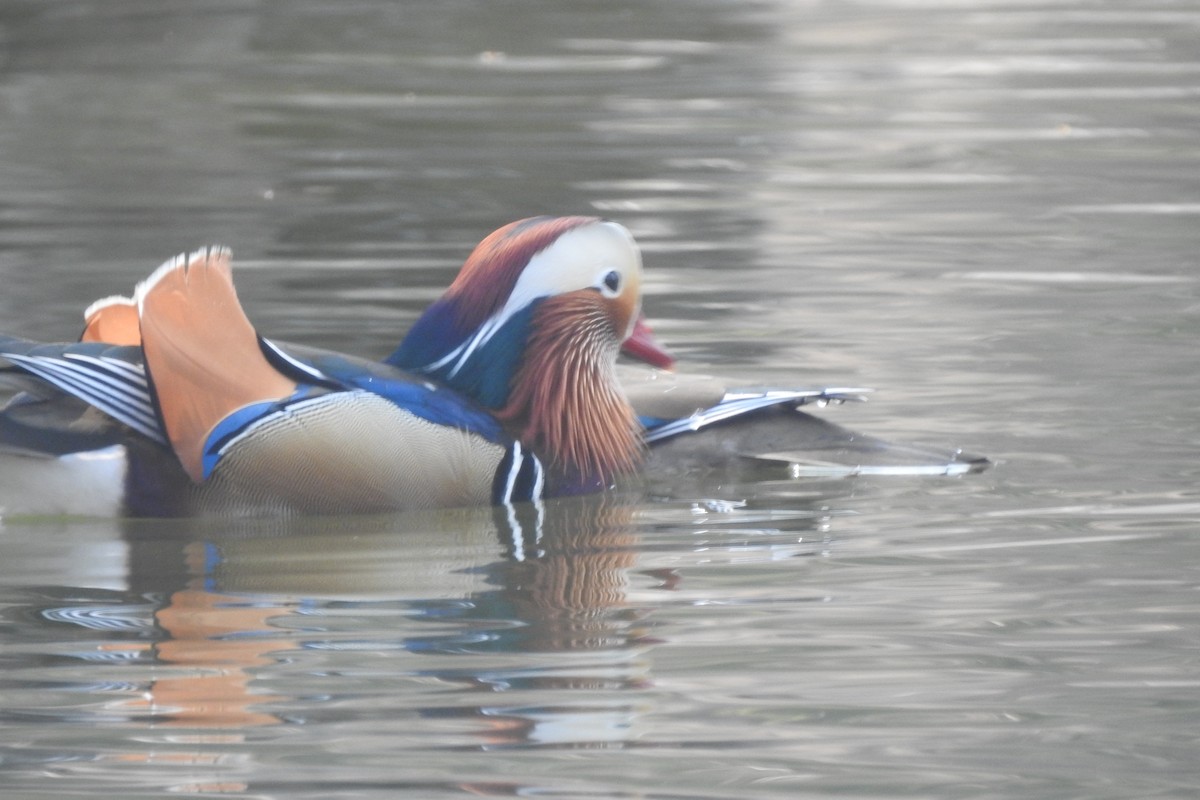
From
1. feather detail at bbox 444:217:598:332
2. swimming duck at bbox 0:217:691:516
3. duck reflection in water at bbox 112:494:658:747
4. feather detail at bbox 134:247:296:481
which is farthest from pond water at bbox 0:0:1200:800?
feather detail at bbox 444:217:598:332

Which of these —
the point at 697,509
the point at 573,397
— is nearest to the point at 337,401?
the point at 573,397

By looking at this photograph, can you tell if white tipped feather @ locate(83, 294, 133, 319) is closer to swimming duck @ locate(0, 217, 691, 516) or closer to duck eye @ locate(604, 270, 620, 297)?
swimming duck @ locate(0, 217, 691, 516)

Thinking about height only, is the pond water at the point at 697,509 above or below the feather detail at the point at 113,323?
below

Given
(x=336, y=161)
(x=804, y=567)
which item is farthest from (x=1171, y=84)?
(x=804, y=567)

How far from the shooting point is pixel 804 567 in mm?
5602

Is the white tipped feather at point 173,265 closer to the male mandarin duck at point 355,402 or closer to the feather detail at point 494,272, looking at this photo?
the male mandarin duck at point 355,402

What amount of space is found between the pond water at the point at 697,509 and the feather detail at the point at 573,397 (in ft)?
0.55

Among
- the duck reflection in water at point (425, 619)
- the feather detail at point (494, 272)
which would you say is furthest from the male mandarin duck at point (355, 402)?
the duck reflection in water at point (425, 619)

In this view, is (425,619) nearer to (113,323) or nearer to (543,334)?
(543,334)

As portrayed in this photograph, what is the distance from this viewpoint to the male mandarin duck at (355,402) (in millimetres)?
5660

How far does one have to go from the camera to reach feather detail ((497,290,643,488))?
6.25m

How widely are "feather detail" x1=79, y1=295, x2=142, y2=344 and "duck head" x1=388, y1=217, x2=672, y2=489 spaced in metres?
0.71

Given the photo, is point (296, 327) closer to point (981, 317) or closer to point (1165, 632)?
point (981, 317)

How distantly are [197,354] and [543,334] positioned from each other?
3.48 ft
